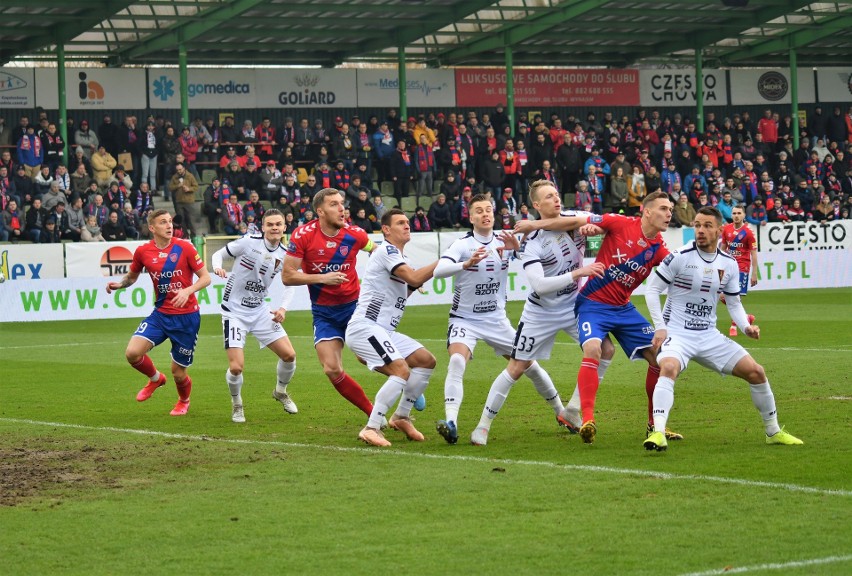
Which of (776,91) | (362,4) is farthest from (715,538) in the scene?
(776,91)

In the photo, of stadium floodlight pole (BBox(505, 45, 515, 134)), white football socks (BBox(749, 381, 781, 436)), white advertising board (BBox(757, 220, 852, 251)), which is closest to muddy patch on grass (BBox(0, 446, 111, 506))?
white football socks (BBox(749, 381, 781, 436))

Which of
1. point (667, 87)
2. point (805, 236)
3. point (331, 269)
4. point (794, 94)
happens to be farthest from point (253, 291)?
point (794, 94)

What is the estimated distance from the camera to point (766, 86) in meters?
47.7

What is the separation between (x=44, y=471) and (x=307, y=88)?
32558mm

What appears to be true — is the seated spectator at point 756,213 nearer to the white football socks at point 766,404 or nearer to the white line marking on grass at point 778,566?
the white football socks at point 766,404

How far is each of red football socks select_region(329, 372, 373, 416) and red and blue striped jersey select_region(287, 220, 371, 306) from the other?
696 mm

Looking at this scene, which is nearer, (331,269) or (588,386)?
(588,386)

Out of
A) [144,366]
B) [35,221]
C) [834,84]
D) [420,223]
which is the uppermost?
[834,84]

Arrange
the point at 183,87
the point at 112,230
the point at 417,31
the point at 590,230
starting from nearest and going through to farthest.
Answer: the point at 590,230, the point at 112,230, the point at 183,87, the point at 417,31

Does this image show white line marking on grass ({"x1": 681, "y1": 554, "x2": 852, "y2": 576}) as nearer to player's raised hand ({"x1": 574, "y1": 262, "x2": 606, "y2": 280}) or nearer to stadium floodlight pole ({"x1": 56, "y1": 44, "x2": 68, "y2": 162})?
player's raised hand ({"x1": 574, "y1": 262, "x2": 606, "y2": 280})

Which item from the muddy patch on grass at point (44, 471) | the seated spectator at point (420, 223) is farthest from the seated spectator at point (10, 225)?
the muddy patch on grass at point (44, 471)

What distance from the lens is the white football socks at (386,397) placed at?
1099 centimetres

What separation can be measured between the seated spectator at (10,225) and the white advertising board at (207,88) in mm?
9698

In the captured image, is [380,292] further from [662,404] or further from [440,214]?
[440,214]
